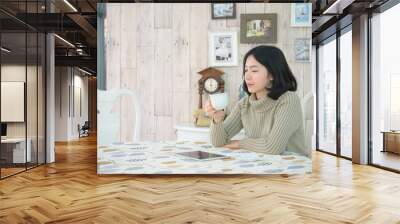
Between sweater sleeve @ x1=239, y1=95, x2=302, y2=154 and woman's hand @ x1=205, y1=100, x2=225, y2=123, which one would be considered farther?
woman's hand @ x1=205, y1=100, x2=225, y2=123

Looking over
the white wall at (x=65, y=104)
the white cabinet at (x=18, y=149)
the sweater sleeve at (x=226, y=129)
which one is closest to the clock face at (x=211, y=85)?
the sweater sleeve at (x=226, y=129)

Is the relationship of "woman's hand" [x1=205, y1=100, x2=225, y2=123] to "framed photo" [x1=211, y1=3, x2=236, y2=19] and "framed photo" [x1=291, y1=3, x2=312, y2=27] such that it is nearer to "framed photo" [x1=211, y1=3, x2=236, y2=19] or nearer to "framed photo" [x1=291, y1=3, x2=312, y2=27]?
"framed photo" [x1=211, y1=3, x2=236, y2=19]

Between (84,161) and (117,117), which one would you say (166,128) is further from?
(84,161)

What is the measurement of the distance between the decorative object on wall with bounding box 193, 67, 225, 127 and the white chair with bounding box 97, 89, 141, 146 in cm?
91

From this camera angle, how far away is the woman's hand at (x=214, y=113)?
5.75 metres

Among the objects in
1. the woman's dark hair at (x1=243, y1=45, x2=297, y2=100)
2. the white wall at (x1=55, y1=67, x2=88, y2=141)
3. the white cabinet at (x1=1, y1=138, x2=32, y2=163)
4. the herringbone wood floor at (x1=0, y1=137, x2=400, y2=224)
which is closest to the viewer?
the herringbone wood floor at (x1=0, y1=137, x2=400, y2=224)

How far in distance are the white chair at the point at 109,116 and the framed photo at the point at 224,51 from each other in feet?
4.41

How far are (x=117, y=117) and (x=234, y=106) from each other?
1.79 m

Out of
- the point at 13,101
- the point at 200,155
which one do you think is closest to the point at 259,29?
the point at 200,155

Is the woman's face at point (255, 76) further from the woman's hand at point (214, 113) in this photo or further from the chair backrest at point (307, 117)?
the chair backrest at point (307, 117)

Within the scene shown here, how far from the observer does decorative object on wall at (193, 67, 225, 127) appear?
572 centimetres

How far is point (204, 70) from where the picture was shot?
5.76 meters

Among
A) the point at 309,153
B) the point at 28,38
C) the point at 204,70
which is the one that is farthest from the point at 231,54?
the point at 28,38

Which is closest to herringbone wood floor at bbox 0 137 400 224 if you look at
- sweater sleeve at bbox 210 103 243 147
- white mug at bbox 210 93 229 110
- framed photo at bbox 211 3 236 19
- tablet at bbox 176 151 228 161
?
tablet at bbox 176 151 228 161
